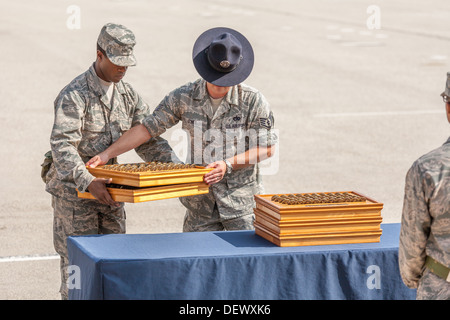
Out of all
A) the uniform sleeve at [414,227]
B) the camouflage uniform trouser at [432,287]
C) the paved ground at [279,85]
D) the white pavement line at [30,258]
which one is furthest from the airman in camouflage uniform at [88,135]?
the camouflage uniform trouser at [432,287]

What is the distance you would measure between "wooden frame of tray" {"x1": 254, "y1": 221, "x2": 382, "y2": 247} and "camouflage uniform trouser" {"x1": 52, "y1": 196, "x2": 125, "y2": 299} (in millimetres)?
1449

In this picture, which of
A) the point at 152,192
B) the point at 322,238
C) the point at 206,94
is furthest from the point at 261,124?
the point at 322,238

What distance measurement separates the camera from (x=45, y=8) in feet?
98.6

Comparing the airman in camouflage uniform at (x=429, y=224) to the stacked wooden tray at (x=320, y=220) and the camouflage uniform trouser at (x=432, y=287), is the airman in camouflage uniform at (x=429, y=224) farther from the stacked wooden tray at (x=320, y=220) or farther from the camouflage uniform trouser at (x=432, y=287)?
the stacked wooden tray at (x=320, y=220)

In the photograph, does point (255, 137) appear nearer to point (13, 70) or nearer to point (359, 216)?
point (359, 216)

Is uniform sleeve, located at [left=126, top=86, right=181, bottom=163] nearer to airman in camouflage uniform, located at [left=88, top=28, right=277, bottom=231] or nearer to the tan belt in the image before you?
airman in camouflage uniform, located at [left=88, top=28, right=277, bottom=231]

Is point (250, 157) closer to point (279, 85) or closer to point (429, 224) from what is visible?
point (429, 224)

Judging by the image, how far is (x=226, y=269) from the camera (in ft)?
18.7

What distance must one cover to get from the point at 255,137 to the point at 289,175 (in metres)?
5.37

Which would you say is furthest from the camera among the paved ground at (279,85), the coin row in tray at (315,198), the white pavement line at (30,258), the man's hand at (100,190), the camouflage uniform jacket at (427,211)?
the paved ground at (279,85)

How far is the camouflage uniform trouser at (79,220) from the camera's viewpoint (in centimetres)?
680

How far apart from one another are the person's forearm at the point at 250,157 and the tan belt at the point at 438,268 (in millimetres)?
2308

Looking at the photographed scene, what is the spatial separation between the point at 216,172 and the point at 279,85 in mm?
11825
